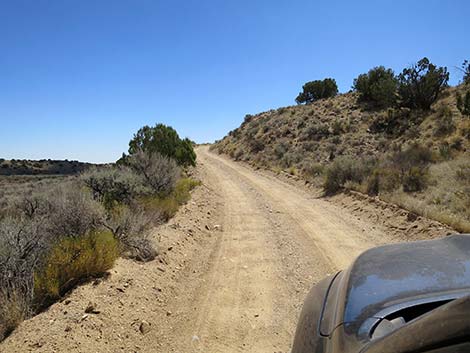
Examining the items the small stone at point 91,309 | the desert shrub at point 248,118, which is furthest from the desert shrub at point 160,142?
the desert shrub at point 248,118

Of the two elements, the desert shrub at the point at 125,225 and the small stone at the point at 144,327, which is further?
the desert shrub at the point at 125,225

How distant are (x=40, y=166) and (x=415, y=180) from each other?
198ft

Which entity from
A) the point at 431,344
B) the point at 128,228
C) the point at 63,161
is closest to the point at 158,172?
the point at 128,228

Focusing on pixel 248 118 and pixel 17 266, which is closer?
pixel 17 266

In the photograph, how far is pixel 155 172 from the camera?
12.9 metres

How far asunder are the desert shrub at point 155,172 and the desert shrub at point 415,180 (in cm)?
853

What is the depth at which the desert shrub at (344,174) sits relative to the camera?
15727 mm

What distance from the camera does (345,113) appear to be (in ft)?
118

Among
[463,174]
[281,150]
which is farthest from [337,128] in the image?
[463,174]

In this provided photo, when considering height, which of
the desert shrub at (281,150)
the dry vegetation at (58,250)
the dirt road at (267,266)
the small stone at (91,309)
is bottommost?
the dirt road at (267,266)

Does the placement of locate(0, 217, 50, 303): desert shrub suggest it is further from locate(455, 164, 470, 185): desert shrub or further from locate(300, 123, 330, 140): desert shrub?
locate(300, 123, 330, 140): desert shrub

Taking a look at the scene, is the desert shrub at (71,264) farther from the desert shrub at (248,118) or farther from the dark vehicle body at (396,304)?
the desert shrub at (248,118)

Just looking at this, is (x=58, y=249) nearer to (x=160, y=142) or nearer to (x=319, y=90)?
(x=160, y=142)

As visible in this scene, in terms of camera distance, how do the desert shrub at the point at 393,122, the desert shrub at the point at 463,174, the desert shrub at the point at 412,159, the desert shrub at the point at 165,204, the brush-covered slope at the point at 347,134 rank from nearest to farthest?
the desert shrub at the point at 165,204 → the desert shrub at the point at 463,174 → the desert shrub at the point at 412,159 → the brush-covered slope at the point at 347,134 → the desert shrub at the point at 393,122
